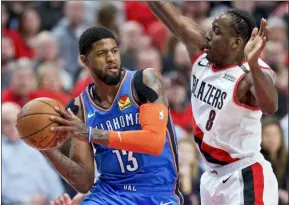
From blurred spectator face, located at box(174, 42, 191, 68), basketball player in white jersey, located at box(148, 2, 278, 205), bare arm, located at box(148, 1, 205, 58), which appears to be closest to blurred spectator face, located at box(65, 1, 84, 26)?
blurred spectator face, located at box(174, 42, 191, 68)

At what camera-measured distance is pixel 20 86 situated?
11.0 metres

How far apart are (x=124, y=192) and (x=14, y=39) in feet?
21.4

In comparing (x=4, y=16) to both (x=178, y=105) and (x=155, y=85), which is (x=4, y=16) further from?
(x=155, y=85)

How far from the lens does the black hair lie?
22.9 ft

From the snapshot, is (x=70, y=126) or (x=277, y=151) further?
(x=277, y=151)

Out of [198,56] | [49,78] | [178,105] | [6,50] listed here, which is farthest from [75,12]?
[198,56]

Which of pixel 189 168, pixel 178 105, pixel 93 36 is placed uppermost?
pixel 93 36

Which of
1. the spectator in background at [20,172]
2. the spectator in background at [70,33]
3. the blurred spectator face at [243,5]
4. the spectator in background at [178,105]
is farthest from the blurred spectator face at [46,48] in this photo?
the blurred spectator face at [243,5]

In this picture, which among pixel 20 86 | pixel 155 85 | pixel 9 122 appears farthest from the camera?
pixel 20 86

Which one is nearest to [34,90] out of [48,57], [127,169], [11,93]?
[11,93]

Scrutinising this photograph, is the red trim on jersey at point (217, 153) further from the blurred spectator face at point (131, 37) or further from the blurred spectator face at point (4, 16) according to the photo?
the blurred spectator face at point (4, 16)

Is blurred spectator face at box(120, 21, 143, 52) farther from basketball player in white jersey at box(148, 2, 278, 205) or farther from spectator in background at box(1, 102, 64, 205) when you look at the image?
basketball player in white jersey at box(148, 2, 278, 205)

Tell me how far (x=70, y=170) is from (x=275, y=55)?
617 centimetres

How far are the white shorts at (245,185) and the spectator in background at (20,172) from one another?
339 cm
